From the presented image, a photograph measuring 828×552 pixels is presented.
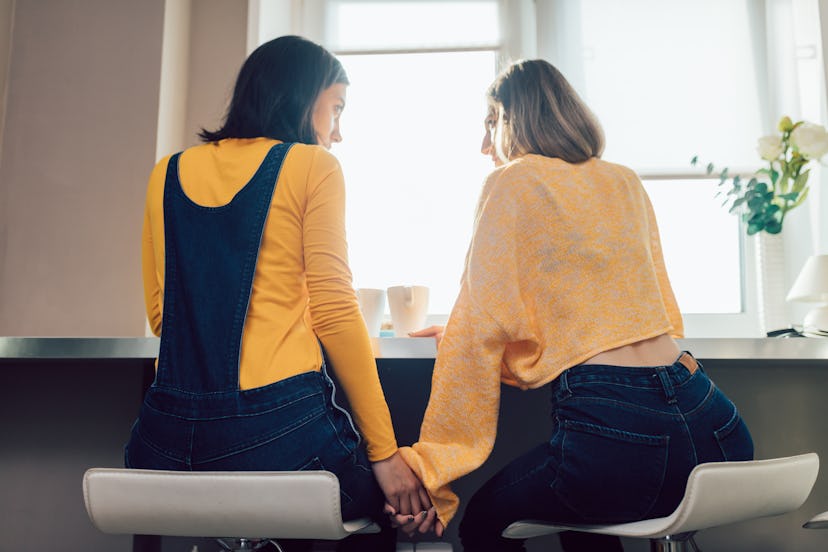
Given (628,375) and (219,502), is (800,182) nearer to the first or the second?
(628,375)

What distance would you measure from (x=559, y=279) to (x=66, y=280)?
4.21ft

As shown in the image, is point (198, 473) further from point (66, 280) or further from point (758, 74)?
point (758, 74)

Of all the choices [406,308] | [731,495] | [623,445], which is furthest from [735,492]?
[406,308]

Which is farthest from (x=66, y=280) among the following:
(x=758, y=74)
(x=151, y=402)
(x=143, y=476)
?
(x=758, y=74)

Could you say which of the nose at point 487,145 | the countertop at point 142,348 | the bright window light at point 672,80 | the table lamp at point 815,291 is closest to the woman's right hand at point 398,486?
the countertop at point 142,348

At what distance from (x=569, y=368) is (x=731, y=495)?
26 cm

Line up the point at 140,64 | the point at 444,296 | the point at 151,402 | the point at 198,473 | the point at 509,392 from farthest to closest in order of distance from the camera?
the point at 444,296 < the point at 140,64 < the point at 509,392 < the point at 151,402 < the point at 198,473

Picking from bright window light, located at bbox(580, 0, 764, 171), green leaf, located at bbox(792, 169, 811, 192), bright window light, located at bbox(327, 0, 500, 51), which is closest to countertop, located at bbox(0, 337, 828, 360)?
green leaf, located at bbox(792, 169, 811, 192)

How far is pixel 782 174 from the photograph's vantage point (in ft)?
5.95

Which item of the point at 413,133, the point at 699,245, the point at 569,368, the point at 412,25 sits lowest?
the point at 569,368

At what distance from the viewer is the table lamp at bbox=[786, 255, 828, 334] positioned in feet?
5.14

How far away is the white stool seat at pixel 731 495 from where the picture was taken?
2.81 ft

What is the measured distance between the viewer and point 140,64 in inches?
70.4

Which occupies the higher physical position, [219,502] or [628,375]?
[628,375]
